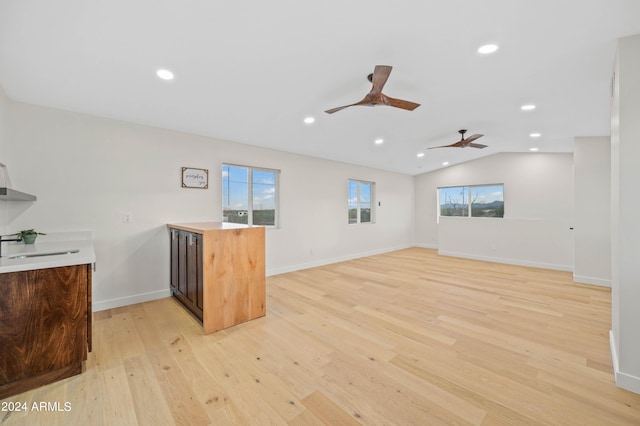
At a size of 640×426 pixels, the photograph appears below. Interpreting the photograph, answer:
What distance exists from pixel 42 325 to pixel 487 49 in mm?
4018

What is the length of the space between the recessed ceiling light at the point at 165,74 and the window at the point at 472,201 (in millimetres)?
7692

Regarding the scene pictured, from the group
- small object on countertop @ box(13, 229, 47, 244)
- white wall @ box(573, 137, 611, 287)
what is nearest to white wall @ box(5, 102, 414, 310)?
small object on countertop @ box(13, 229, 47, 244)

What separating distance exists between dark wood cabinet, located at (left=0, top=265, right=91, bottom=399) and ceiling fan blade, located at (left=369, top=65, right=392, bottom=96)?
2.78 meters

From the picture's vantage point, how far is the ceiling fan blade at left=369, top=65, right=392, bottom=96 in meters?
→ 2.21

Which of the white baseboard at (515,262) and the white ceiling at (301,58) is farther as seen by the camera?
the white baseboard at (515,262)

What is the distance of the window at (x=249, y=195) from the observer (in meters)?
4.31

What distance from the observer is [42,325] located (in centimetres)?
178

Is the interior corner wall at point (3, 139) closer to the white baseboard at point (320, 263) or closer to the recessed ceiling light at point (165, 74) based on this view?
→ the recessed ceiling light at point (165, 74)

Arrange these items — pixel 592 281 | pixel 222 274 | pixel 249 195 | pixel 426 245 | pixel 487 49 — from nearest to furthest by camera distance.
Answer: pixel 487 49, pixel 222 274, pixel 592 281, pixel 249 195, pixel 426 245

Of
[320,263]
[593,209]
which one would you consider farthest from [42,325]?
[593,209]

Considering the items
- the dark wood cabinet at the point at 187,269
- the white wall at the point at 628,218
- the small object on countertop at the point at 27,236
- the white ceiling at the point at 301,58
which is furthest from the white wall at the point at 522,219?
the small object on countertop at the point at 27,236

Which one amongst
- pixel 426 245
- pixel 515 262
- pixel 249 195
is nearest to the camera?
pixel 249 195

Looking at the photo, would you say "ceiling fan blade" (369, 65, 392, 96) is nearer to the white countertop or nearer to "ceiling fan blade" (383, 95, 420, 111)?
"ceiling fan blade" (383, 95, 420, 111)

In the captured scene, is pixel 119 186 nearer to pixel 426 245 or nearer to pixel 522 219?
pixel 522 219
